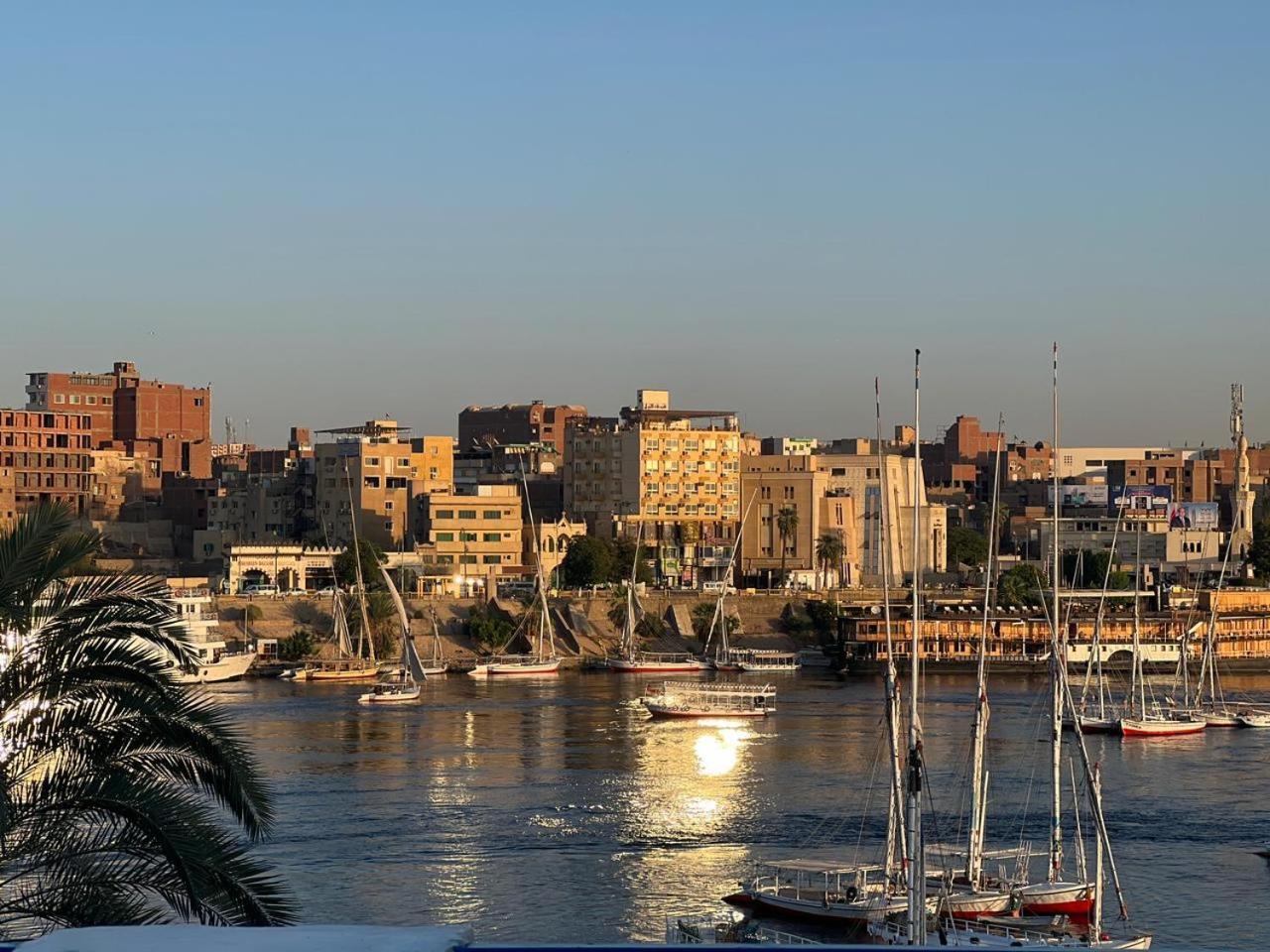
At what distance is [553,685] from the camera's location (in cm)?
9381

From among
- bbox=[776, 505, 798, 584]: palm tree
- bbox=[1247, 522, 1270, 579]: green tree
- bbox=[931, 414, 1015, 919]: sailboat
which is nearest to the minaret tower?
bbox=[1247, 522, 1270, 579]: green tree

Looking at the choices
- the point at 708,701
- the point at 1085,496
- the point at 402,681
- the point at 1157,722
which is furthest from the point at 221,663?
the point at 1085,496

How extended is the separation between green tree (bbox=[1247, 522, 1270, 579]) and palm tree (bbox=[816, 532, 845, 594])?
93.5 ft

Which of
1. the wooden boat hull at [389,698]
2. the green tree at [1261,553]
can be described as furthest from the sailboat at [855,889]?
the green tree at [1261,553]

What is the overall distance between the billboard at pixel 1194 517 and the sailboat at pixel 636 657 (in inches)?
2094

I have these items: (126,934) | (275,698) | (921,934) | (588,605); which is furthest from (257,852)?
(588,605)

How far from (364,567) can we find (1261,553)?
2502 inches

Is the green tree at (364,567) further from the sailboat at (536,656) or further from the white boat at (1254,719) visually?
the white boat at (1254,719)

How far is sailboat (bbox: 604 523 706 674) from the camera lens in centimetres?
10238

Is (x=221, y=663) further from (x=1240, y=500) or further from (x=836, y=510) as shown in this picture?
(x=1240, y=500)

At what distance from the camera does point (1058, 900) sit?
39.7m

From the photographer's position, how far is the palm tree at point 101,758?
52.1 feet

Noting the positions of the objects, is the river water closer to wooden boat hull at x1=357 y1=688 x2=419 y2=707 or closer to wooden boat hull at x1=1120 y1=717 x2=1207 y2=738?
wooden boat hull at x1=1120 y1=717 x2=1207 y2=738

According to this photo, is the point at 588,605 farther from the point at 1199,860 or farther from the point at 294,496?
the point at 1199,860
